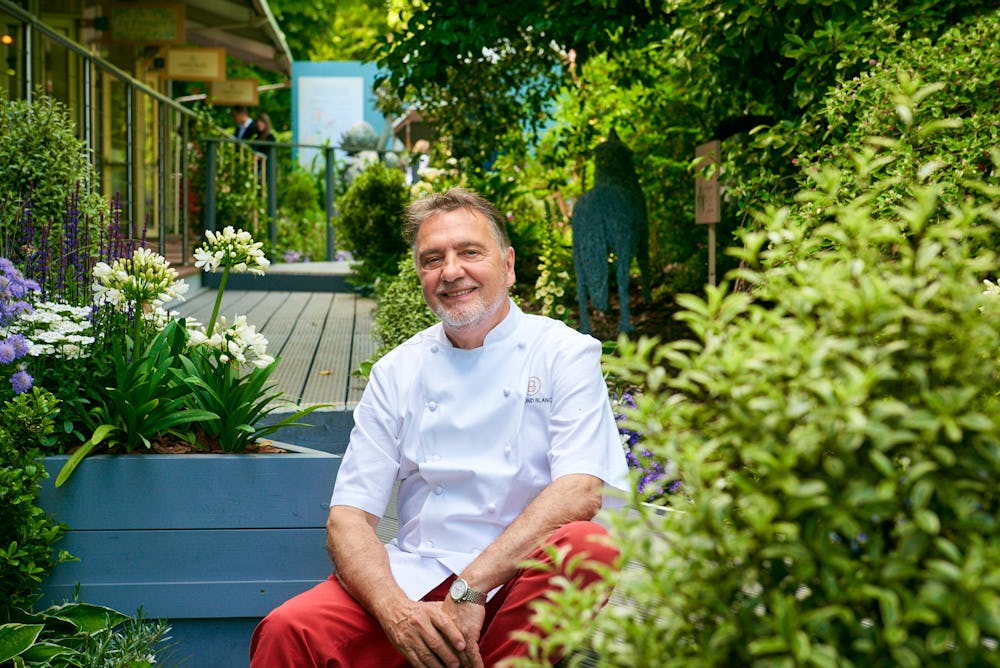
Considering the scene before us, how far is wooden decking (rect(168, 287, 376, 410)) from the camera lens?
4480mm

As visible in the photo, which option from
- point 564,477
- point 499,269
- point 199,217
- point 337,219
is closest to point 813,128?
point 499,269

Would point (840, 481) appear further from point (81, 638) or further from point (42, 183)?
point (42, 183)

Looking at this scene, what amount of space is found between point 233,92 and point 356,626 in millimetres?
11809

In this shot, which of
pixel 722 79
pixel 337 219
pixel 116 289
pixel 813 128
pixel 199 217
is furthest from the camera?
pixel 199 217

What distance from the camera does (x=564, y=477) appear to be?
2.47 metres

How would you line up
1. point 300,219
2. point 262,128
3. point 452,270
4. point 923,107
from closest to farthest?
point 452,270
point 923,107
point 300,219
point 262,128

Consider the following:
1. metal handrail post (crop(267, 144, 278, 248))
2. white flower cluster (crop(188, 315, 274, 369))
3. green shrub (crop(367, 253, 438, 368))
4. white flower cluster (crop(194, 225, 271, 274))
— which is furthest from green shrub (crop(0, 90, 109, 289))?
metal handrail post (crop(267, 144, 278, 248))

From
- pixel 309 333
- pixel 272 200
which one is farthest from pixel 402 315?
pixel 272 200

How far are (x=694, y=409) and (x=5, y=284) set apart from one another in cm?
241

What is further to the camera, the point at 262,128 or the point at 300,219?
the point at 262,128

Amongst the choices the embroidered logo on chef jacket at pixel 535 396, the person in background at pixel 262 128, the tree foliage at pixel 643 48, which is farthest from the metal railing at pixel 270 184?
the embroidered logo on chef jacket at pixel 535 396

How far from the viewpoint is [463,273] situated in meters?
2.70

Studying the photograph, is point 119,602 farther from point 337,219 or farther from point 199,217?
point 199,217

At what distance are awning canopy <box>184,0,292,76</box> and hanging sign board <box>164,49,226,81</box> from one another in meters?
0.30
